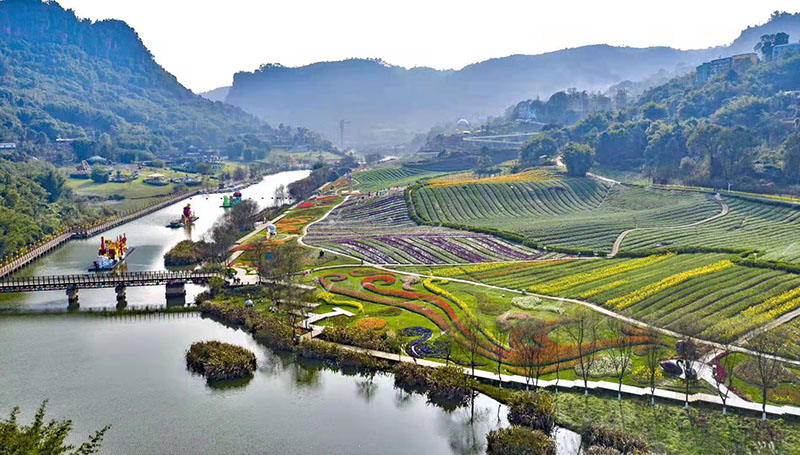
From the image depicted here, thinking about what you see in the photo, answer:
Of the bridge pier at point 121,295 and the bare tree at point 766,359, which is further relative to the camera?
the bridge pier at point 121,295

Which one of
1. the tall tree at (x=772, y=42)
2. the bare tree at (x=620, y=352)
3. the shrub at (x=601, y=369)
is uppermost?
the tall tree at (x=772, y=42)

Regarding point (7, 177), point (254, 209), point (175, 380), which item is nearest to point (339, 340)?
point (175, 380)

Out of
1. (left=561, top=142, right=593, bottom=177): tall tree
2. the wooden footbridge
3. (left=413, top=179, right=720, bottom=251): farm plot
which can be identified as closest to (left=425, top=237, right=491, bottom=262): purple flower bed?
(left=413, top=179, right=720, bottom=251): farm plot

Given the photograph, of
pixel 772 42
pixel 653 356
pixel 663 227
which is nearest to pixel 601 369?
pixel 653 356

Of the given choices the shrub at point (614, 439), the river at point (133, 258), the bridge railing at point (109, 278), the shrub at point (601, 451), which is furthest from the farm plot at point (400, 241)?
the shrub at point (601, 451)

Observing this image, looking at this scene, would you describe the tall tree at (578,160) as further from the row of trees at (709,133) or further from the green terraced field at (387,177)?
the green terraced field at (387,177)

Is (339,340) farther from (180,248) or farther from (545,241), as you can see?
(180,248)

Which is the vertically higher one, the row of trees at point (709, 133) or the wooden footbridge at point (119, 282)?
the row of trees at point (709, 133)

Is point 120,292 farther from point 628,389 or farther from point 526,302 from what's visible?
point 628,389

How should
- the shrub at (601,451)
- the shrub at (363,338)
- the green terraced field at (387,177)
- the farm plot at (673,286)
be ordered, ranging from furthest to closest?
the green terraced field at (387,177)
the shrub at (363,338)
the farm plot at (673,286)
the shrub at (601,451)
